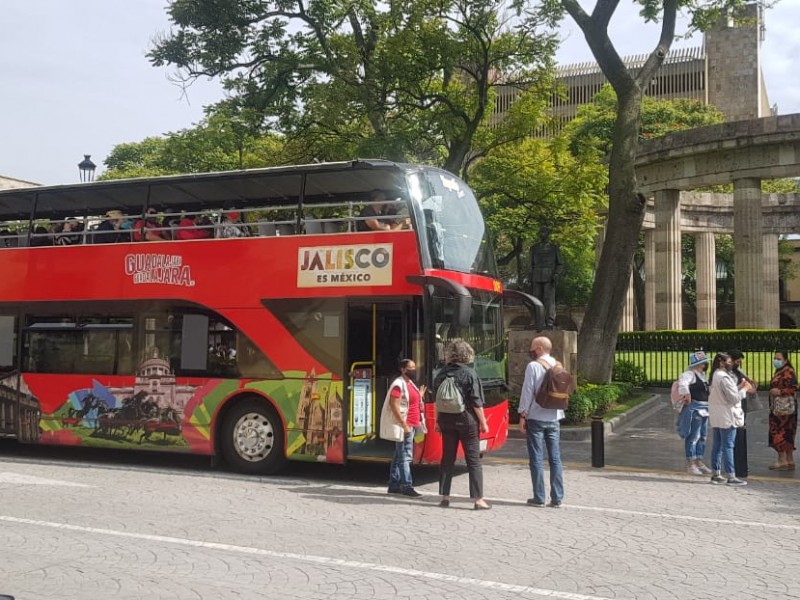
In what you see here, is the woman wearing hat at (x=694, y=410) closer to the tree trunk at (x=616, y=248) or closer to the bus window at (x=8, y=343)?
the tree trunk at (x=616, y=248)

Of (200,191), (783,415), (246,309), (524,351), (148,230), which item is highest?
(200,191)

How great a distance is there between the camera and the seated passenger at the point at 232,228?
1236cm

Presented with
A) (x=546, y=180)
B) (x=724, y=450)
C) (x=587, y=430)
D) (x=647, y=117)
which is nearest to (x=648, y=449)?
(x=587, y=430)

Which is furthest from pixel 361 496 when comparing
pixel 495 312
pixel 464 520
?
pixel 495 312

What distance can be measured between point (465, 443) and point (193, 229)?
5.49 m

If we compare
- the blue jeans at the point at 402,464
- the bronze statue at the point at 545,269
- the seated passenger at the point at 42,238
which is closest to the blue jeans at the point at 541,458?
the blue jeans at the point at 402,464

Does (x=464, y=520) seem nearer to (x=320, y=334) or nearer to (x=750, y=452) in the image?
(x=320, y=334)

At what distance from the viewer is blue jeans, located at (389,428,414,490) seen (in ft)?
33.9

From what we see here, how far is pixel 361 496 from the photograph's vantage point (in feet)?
33.7

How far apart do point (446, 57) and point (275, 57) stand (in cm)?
489

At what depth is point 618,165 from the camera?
21438mm

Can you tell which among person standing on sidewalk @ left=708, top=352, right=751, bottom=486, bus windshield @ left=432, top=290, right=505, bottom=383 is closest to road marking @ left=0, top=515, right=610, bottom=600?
bus windshield @ left=432, top=290, right=505, bottom=383

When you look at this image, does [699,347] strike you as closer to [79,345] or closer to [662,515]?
[662,515]

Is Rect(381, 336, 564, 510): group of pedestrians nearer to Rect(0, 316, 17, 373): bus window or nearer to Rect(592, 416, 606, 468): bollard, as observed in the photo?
Rect(592, 416, 606, 468): bollard
